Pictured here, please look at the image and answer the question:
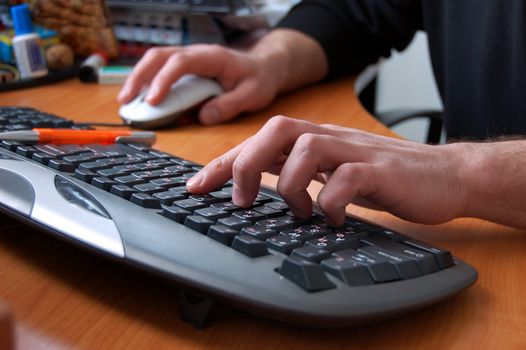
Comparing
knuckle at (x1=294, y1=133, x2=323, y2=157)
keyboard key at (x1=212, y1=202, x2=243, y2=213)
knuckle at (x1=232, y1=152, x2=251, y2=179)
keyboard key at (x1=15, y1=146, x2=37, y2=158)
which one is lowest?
keyboard key at (x1=212, y1=202, x2=243, y2=213)

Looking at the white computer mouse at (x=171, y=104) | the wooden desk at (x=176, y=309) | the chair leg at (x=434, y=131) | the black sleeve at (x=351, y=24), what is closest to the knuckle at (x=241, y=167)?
the wooden desk at (x=176, y=309)

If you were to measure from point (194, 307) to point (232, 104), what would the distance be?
1.74ft

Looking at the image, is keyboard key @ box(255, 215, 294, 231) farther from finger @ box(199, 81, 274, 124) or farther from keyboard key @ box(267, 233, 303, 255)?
finger @ box(199, 81, 274, 124)

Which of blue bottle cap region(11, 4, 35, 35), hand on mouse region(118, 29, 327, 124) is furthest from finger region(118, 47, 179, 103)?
blue bottle cap region(11, 4, 35, 35)

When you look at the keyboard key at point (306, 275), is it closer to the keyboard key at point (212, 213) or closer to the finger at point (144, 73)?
the keyboard key at point (212, 213)

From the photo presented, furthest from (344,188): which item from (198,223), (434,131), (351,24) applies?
(434,131)

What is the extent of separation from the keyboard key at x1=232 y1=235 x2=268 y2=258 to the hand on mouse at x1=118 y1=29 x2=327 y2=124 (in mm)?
468

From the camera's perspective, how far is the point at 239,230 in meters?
0.45

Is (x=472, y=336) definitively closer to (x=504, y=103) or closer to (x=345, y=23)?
(x=504, y=103)

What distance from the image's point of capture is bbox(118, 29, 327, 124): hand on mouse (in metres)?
0.89

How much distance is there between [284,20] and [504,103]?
0.41m

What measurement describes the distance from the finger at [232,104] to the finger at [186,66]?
1.6 inches

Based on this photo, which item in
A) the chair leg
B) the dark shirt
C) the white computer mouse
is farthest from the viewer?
the chair leg

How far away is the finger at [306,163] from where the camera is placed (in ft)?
1.64
